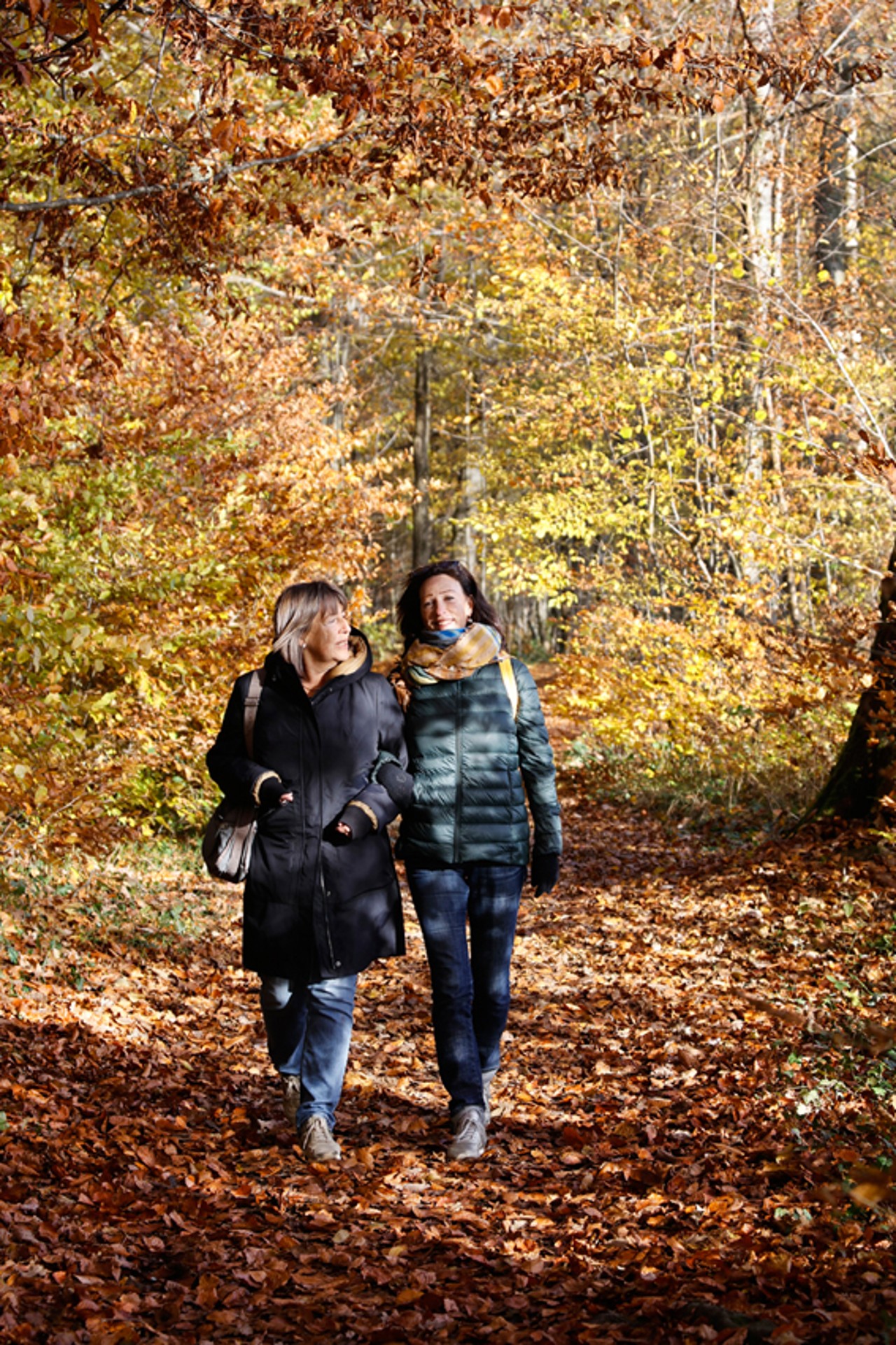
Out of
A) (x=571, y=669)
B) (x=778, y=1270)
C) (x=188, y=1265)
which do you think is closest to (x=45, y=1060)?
(x=188, y=1265)

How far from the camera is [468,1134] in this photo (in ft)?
15.6

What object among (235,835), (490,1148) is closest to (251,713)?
(235,835)

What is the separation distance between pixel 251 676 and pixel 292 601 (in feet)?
1.07

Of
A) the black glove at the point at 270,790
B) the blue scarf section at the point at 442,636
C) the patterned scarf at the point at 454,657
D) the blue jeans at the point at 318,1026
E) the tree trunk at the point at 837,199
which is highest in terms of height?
the tree trunk at the point at 837,199

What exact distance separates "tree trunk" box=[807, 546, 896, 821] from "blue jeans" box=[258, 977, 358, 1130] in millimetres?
4008

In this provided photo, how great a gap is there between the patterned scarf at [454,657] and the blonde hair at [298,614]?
364mm

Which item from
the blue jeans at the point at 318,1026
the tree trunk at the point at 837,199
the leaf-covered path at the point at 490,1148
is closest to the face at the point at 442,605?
the blue jeans at the point at 318,1026

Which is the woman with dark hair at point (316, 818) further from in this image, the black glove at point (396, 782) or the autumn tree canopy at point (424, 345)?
the autumn tree canopy at point (424, 345)

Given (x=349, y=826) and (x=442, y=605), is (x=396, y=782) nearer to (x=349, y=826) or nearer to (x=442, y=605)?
(x=349, y=826)

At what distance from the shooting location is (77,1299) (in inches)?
140

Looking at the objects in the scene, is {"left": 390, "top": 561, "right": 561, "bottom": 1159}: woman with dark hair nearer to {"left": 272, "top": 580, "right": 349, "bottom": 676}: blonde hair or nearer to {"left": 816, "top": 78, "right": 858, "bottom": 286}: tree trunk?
{"left": 272, "top": 580, "right": 349, "bottom": 676}: blonde hair

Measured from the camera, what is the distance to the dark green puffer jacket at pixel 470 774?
4.73 m

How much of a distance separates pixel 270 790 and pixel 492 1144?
1718 millimetres

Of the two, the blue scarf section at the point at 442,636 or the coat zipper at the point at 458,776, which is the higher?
the blue scarf section at the point at 442,636
